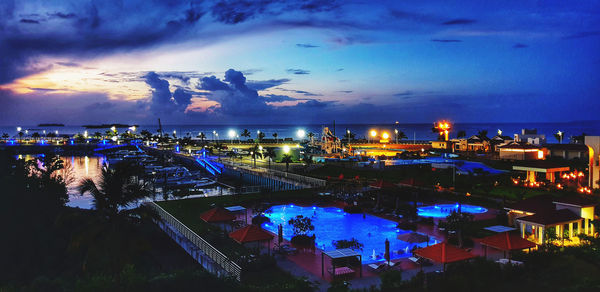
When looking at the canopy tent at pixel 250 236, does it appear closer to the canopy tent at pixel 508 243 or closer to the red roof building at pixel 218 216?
the red roof building at pixel 218 216

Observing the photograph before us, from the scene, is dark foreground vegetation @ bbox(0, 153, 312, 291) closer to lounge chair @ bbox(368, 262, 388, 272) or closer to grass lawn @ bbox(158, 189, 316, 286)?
grass lawn @ bbox(158, 189, 316, 286)

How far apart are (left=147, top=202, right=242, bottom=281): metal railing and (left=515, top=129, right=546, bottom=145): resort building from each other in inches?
2422

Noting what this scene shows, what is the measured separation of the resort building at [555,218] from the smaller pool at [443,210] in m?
6.65

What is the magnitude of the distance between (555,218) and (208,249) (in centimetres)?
1885

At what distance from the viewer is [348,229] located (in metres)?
27.5

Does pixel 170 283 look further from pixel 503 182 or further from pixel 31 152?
pixel 31 152

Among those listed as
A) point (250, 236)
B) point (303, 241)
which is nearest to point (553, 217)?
point (303, 241)

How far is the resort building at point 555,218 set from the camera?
72.1 ft

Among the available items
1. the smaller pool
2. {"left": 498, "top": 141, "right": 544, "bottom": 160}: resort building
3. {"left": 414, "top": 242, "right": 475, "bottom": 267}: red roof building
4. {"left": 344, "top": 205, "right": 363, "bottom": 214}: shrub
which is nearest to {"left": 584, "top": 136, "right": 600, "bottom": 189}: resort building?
the smaller pool

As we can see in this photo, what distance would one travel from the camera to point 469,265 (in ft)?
53.0

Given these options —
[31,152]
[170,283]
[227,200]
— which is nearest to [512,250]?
[170,283]

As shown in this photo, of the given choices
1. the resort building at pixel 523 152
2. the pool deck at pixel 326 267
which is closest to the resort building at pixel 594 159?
the pool deck at pixel 326 267

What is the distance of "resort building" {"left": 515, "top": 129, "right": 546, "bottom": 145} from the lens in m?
68.8

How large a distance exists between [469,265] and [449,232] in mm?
8944
